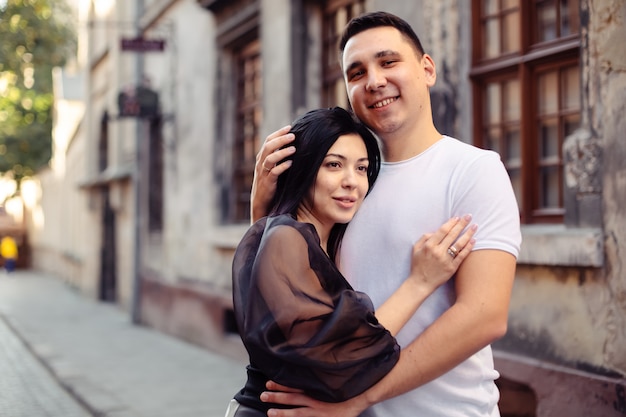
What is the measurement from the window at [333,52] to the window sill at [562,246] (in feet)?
11.7

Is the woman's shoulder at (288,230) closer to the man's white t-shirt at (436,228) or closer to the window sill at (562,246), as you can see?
the man's white t-shirt at (436,228)

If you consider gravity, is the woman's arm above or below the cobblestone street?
above

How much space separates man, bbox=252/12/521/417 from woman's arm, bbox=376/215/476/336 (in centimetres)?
3

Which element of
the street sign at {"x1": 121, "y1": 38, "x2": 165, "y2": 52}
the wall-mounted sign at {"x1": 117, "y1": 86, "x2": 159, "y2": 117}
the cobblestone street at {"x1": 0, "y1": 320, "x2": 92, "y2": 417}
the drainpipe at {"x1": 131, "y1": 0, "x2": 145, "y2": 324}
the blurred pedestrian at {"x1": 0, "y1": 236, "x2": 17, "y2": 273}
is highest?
the street sign at {"x1": 121, "y1": 38, "x2": 165, "y2": 52}

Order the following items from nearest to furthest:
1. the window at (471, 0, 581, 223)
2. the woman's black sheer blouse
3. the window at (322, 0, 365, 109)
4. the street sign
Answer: the woman's black sheer blouse, the window at (471, 0, 581, 223), the window at (322, 0, 365, 109), the street sign

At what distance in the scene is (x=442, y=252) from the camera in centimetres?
185

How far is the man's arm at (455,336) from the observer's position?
71.4 inches

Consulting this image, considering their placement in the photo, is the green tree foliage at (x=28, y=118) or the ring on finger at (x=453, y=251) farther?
the green tree foliage at (x=28, y=118)

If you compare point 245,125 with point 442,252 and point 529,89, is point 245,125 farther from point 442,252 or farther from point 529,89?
point 442,252

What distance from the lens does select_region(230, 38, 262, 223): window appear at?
1041cm

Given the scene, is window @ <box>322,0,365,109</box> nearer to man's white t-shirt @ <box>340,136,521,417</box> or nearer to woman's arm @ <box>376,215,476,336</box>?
man's white t-shirt @ <box>340,136,521,417</box>

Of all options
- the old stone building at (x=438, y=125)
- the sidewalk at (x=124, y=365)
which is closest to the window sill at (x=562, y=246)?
the old stone building at (x=438, y=125)

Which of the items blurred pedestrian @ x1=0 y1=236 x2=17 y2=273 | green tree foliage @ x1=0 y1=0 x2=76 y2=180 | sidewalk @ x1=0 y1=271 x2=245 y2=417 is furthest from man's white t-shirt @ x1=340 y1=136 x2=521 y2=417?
blurred pedestrian @ x1=0 y1=236 x2=17 y2=273

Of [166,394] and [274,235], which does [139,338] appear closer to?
[166,394]
